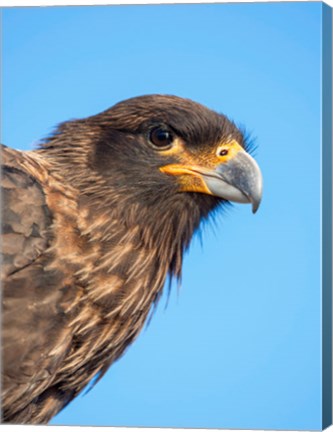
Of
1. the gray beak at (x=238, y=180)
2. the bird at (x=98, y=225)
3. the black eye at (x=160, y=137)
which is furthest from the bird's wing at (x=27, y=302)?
the gray beak at (x=238, y=180)

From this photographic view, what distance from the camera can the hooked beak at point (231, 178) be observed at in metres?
3.50

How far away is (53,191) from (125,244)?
40cm

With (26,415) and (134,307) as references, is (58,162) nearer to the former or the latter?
(134,307)

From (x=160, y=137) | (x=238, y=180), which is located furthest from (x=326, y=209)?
(x=160, y=137)

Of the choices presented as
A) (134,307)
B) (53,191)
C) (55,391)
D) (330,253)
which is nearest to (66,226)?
(53,191)

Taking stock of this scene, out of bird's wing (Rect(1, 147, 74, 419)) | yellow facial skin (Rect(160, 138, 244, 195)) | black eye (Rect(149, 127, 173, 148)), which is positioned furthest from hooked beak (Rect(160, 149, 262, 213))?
bird's wing (Rect(1, 147, 74, 419))

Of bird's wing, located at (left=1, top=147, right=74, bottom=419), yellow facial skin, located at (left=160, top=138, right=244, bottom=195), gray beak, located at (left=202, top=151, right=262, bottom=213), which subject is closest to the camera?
bird's wing, located at (left=1, top=147, right=74, bottom=419)

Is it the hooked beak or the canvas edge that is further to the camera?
the canvas edge

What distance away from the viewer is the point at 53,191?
3.57m

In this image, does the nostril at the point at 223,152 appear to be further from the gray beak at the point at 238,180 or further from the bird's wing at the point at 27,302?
the bird's wing at the point at 27,302

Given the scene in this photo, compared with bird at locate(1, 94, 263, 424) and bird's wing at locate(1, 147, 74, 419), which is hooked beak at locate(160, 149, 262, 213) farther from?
bird's wing at locate(1, 147, 74, 419)

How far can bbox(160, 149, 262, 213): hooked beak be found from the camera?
350 centimetres

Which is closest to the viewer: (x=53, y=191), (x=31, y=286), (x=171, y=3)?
(x=31, y=286)

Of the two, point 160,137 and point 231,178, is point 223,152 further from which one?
point 160,137
